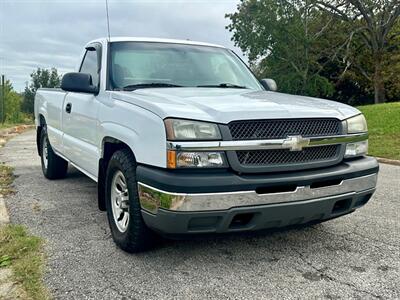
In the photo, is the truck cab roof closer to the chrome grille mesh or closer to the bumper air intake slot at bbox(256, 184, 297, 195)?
the chrome grille mesh

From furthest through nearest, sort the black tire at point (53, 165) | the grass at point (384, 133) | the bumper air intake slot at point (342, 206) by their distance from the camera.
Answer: the grass at point (384, 133) < the black tire at point (53, 165) < the bumper air intake slot at point (342, 206)

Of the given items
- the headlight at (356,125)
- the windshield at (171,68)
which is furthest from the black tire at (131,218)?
the headlight at (356,125)

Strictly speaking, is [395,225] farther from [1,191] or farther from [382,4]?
[382,4]

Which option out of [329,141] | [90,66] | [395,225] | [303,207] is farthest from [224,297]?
[90,66]

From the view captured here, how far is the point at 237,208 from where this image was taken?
2840 mm

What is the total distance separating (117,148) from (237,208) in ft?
4.49

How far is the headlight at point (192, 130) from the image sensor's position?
9.33ft

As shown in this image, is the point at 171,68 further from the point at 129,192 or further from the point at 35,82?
the point at 35,82

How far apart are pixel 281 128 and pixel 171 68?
66.8 inches

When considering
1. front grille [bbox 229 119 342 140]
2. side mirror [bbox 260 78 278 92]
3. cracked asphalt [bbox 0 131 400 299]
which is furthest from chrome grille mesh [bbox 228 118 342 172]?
side mirror [bbox 260 78 278 92]

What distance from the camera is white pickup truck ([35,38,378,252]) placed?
283 cm

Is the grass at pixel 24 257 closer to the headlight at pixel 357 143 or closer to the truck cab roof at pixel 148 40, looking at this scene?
the truck cab roof at pixel 148 40

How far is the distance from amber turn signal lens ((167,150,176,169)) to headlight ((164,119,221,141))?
0.11 meters

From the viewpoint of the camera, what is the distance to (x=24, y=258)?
130 inches
